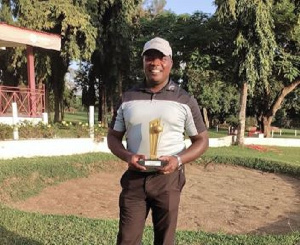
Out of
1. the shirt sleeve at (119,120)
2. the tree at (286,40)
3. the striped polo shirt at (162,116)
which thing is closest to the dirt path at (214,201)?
the striped polo shirt at (162,116)

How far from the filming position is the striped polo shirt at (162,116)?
2883 millimetres

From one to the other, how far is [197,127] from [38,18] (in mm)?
18698

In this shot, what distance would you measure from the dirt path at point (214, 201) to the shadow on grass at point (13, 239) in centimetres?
A: 322

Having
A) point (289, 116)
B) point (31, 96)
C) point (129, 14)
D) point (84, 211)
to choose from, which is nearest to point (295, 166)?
point (84, 211)

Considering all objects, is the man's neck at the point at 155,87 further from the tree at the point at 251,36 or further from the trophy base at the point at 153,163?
the tree at the point at 251,36

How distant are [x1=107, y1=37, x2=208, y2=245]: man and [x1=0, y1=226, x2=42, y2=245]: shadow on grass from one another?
6.81 feet

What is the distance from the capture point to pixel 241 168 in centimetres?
1490

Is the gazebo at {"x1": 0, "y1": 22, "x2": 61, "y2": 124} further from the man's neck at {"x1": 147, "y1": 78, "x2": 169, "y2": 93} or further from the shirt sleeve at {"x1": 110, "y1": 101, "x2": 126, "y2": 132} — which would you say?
the man's neck at {"x1": 147, "y1": 78, "x2": 169, "y2": 93}

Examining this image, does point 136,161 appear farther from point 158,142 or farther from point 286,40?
point 286,40

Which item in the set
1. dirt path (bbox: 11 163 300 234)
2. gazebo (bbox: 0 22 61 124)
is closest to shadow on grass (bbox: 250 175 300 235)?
dirt path (bbox: 11 163 300 234)

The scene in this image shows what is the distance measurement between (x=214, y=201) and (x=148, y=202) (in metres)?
7.42

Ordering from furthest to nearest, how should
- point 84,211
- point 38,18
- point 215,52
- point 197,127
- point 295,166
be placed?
point 215,52, point 38,18, point 295,166, point 84,211, point 197,127

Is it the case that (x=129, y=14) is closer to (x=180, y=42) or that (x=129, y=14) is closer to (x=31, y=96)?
(x=180, y=42)

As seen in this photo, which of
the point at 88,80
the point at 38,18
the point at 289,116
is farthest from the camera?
the point at 289,116
